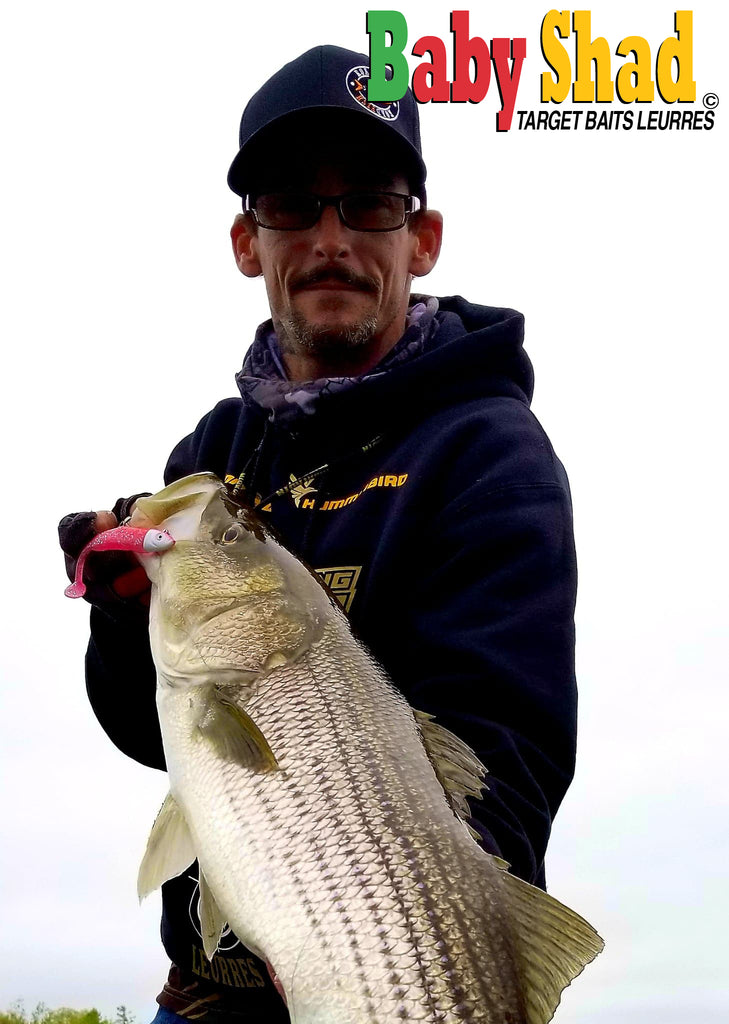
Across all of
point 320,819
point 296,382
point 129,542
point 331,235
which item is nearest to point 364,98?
point 331,235

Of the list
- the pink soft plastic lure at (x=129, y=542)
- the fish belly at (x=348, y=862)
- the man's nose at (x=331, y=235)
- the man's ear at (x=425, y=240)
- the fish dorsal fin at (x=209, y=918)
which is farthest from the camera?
the man's ear at (x=425, y=240)

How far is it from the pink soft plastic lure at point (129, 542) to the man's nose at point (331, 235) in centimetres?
152

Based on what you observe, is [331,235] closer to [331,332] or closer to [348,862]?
[331,332]

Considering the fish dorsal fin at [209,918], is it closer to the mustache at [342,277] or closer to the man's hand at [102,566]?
the man's hand at [102,566]

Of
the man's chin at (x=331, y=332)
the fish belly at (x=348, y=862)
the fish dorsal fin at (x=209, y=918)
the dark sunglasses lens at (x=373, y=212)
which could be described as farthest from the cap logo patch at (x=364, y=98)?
the fish dorsal fin at (x=209, y=918)

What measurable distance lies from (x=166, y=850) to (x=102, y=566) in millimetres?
955

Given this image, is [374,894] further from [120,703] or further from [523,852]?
[120,703]

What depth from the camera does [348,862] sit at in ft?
8.84

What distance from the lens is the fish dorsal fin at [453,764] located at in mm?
2932

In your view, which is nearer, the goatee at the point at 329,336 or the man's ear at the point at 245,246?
the goatee at the point at 329,336

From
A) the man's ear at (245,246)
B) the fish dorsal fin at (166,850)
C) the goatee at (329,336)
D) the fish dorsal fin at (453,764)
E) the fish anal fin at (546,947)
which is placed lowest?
the fish anal fin at (546,947)

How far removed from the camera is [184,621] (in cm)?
331

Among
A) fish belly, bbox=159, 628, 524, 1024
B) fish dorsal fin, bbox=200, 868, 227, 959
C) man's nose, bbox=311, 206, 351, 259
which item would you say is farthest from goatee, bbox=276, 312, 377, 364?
fish dorsal fin, bbox=200, 868, 227, 959

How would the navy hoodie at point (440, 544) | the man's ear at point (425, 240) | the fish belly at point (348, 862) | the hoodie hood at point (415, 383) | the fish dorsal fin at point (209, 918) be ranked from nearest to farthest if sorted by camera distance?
the fish belly at point (348, 862) < the fish dorsal fin at point (209, 918) < the navy hoodie at point (440, 544) < the hoodie hood at point (415, 383) < the man's ear at point (425, 240)
